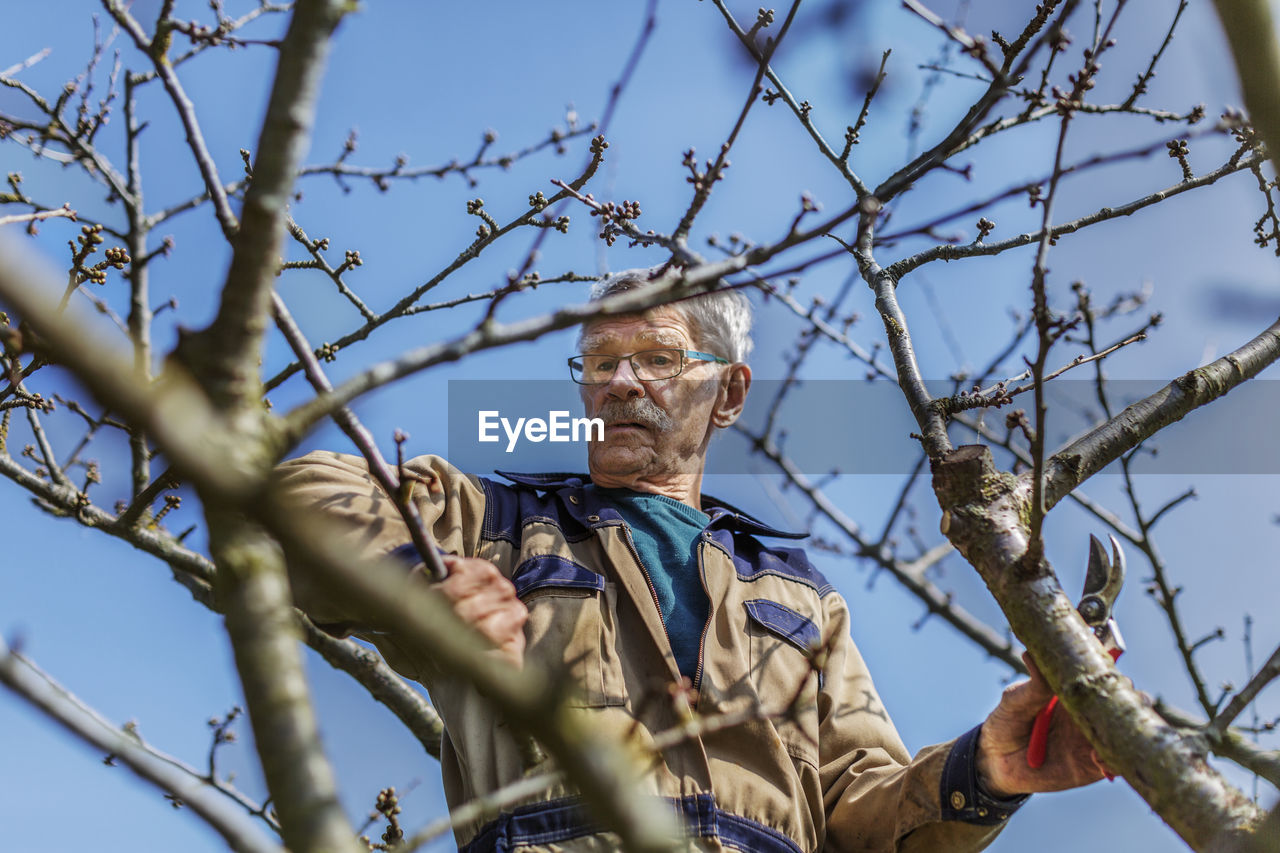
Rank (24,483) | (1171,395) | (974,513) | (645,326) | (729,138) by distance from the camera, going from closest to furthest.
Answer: (729,138) → (974,513) → (1171,395) → (24,483) → (645,326)

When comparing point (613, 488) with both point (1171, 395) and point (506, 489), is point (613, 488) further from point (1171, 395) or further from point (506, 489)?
point (1171, 395)

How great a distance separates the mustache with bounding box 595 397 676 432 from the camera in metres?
3.91

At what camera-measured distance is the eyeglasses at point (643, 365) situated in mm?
4137

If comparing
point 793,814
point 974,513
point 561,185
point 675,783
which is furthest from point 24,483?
point 974,513

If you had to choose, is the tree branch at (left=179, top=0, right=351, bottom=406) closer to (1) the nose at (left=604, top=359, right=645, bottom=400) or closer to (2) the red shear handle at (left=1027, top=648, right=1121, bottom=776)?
(2) the red shear handle at (left=1027, top=648, right=1121, bottom=776)

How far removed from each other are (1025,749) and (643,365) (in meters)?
2.24

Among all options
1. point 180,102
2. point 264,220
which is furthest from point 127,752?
point 180,102

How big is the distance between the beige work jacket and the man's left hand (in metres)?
0.06

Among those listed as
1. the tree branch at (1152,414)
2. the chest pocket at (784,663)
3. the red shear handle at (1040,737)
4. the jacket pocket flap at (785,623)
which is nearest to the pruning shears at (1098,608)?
the red shear handle at (1040,737)

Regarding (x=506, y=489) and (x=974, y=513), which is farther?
(x=506, y=489)

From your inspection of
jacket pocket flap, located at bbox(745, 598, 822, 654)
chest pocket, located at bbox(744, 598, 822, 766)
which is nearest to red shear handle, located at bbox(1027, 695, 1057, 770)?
chest pocket, located at bbox(744, 598, 822, 766)

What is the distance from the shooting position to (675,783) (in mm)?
2553

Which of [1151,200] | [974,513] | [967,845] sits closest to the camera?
[974,513]

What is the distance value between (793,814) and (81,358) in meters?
2.32
